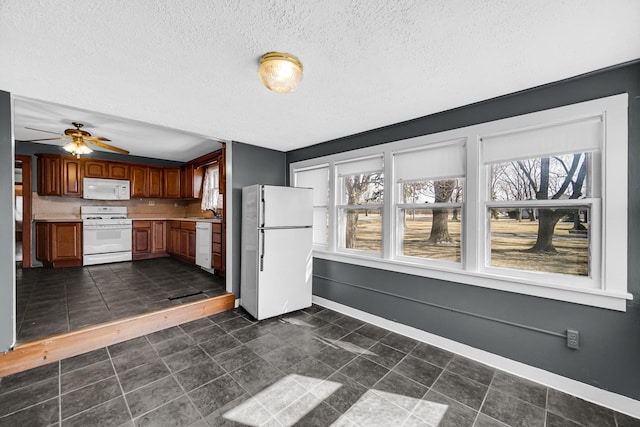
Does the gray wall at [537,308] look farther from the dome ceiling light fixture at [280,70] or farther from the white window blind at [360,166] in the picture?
the dome ceiling light fixture at [280,70]

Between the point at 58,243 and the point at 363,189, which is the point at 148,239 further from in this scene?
the point at 363,189

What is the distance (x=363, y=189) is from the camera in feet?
11.5

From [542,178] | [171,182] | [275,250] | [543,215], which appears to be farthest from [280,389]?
[171,182]

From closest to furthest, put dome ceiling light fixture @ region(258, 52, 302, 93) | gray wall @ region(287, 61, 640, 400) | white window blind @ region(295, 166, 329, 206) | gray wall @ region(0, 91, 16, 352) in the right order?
1. dome ceiling light fixture @ region(258, 52, 302, 93)
2. gray wall @ region(287, 61, 640, 400)
3. gray wall @ region(0, 91, 16, 352)
4. white window blind @ region(295, 166, 329, 206)

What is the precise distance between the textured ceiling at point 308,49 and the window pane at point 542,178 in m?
0.63

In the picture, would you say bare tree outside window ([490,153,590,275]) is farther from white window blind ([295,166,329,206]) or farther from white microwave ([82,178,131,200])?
white microwave ([82,178,131,200])

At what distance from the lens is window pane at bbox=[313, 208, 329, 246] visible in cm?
397

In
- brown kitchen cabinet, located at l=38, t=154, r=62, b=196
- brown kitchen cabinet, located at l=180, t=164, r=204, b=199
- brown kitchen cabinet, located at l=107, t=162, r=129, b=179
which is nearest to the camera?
brown kitchen cabinet, located at l=38, t=154, r=62, b=196

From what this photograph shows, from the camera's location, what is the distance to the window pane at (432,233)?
2.68 meters

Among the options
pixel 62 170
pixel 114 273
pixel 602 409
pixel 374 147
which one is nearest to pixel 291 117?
pixel 374 147

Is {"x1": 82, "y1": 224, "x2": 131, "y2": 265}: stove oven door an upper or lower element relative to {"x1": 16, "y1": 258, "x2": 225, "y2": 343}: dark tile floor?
upper

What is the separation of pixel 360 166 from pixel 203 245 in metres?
3.24

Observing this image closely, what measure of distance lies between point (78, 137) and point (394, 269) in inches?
175

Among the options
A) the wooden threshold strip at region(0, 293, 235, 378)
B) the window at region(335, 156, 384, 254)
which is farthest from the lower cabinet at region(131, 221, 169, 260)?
the window at region(335, 156, 384, 254)
